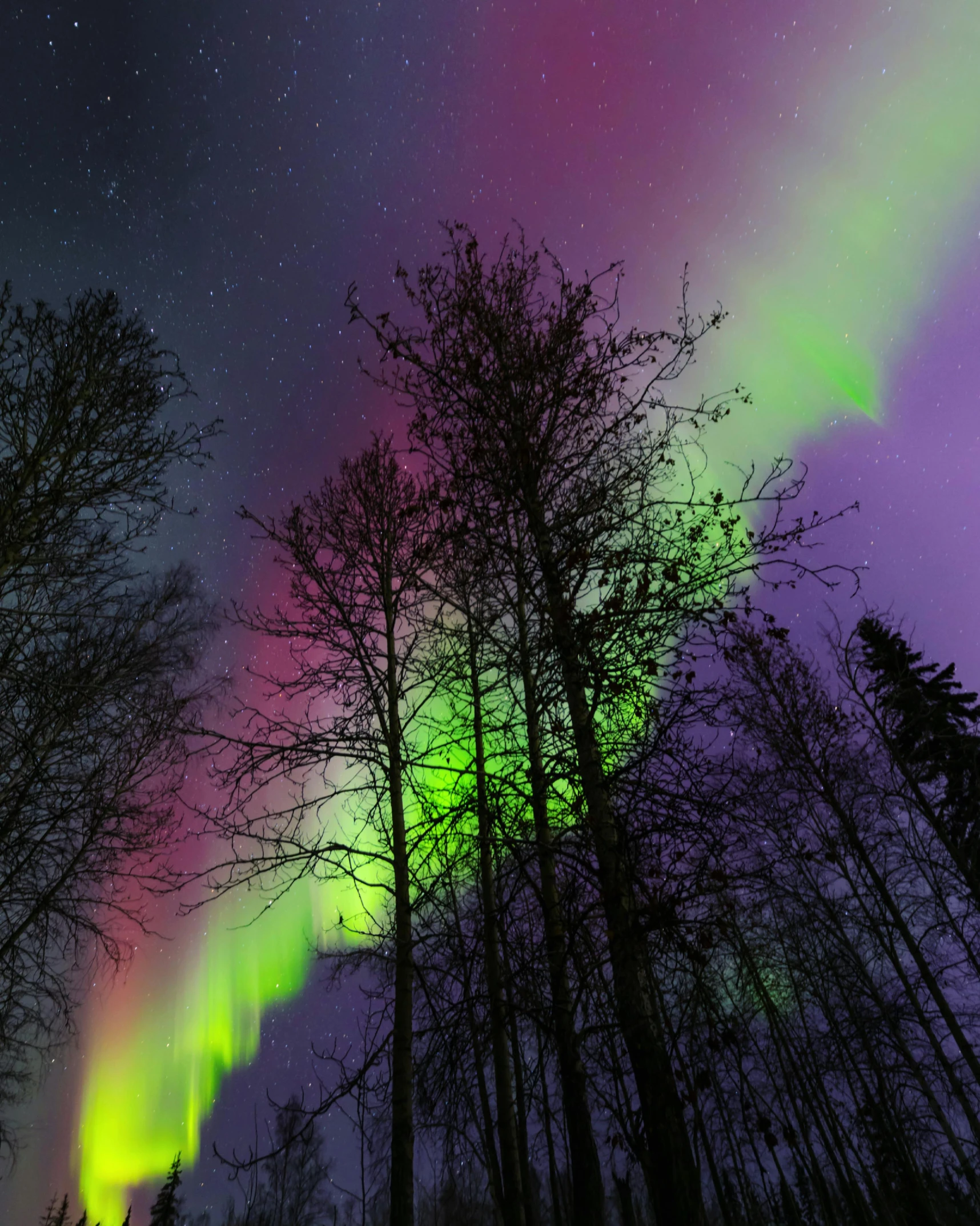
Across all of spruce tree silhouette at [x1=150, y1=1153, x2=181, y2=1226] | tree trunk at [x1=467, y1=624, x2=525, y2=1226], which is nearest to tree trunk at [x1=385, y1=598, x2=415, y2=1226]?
tree trunk at [x1=467, y1=624, x2=525, y2=1226]

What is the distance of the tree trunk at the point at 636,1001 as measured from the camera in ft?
8.65

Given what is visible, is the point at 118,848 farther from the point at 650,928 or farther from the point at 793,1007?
the point at 793,1007

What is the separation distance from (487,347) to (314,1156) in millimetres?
45453

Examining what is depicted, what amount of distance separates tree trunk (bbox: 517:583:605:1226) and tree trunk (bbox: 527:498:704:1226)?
0.26 metres

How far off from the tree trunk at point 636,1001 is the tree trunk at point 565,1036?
0.84 feet

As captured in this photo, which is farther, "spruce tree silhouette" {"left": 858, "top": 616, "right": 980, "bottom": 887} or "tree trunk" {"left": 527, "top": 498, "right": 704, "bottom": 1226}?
"spruce tree silhouette" {"left": 858, "top": 616, "right": 980, "bottom": 887}

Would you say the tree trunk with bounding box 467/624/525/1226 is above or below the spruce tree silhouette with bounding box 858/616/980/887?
below

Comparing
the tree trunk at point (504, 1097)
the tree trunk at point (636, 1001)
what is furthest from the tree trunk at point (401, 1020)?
the tree trunk at point (636, 1001)

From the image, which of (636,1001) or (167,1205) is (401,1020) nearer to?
(636,1001)

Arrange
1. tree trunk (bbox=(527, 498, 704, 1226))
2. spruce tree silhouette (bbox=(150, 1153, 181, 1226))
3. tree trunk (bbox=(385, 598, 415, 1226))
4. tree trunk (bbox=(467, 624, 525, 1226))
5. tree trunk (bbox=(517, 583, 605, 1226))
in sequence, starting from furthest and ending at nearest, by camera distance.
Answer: spruce tree silhouette (bbox=(150, 1153, 181, 1226)), tree trunk (bbox=(467, 624, 525, 1226)), tree trunk (bbox=(385, 598, 415, 1226)), tree trunk (bbox=(517, 583, 605, 1226)), tree trunk (bbox=(527, 498, 704, 1226))

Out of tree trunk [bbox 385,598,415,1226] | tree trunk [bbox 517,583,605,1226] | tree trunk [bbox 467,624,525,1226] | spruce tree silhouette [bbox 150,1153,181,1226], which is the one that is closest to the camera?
tree trunk [bbox 517,583,605,1226]

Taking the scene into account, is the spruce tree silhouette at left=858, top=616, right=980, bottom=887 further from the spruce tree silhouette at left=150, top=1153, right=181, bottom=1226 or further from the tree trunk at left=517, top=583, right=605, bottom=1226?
the spruce tree silhouette at left=150, top=1153, right=181, bottom=1226

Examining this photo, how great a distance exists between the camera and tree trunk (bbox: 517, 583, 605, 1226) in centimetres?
375

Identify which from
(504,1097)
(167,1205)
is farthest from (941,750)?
(167,1205)
